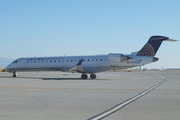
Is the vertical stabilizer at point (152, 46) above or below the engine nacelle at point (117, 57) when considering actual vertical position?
above

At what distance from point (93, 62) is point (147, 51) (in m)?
7.06

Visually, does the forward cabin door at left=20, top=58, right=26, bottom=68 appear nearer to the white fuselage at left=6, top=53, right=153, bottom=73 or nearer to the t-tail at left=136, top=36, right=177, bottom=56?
the white fuselage at left=6, top=53, right=153, bottom=73

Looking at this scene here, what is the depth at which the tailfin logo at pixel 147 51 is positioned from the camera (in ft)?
87.6

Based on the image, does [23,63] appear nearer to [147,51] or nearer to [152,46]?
[147,51]

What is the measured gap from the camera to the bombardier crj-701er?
87.7 feet

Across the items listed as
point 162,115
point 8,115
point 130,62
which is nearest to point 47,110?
point 8,115

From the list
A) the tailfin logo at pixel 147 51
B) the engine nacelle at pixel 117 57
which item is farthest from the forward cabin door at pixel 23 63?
the tailfin logo at pixel 147 51

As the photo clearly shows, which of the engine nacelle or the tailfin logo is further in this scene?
the engine nacelle

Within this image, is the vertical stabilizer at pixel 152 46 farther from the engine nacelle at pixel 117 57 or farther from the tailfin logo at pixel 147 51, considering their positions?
the engine nacelle at pixel 117 57

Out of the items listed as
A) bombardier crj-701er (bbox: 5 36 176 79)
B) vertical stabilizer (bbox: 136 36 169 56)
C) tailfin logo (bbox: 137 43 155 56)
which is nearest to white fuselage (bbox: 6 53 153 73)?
bombardier crj-701er (bbox: 5 36 176 79)

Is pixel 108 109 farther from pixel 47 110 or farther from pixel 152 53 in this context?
pixel 152 53

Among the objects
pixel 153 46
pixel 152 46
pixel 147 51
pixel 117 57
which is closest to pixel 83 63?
pixel 117 57

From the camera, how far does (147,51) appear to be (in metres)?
26.7

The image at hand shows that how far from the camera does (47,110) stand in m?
7.01
